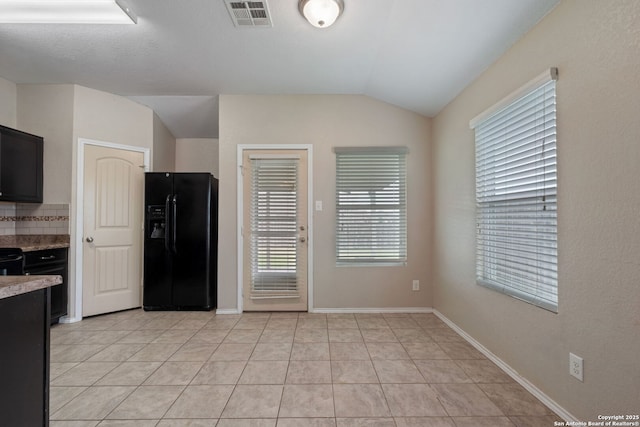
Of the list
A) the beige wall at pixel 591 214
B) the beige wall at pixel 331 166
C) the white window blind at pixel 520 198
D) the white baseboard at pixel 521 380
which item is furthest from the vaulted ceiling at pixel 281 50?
the white baseboard at pixel 521 380

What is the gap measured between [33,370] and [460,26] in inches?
A: 118

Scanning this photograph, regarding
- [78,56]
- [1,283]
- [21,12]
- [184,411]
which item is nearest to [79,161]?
[78,56]

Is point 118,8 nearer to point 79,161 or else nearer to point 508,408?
point 79,161

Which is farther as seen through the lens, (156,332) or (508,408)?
(156,332)

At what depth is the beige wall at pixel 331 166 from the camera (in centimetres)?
321

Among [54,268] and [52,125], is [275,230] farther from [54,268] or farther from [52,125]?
[52,125]

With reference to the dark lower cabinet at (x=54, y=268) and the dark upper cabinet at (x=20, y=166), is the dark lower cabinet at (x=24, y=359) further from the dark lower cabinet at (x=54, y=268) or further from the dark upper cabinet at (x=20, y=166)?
the dark upper cabinet at (x=20, y=166)

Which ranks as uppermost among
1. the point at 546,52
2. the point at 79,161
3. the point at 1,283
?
the point at 546,52

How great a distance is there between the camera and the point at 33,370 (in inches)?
42.4

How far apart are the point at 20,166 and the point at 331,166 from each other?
3.24m

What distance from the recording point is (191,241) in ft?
10.7

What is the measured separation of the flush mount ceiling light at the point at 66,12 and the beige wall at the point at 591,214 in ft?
9.25

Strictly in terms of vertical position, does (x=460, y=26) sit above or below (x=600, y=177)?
above

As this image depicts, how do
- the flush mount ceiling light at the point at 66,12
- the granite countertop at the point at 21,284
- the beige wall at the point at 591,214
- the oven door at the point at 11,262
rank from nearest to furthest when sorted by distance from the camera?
the granite countertop at the point at 21,284, the beige wall at the point at 591,214, the flush mount ceiling light at the point at 66,12, the oven door at the point at 11,262
